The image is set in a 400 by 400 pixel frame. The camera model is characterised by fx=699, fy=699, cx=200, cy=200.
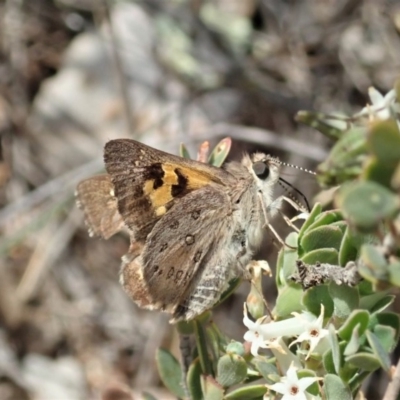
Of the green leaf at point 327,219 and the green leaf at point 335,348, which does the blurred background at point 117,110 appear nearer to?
the green leaf at point 327,219

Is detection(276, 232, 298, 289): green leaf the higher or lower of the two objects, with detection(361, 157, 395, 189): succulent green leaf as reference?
lower

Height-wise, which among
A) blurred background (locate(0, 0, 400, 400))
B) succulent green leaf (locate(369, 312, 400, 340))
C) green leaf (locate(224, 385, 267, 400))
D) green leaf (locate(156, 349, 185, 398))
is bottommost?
blurred background (locate(0, 0, 400, 400))

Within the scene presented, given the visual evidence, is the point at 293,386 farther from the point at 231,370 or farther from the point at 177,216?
the point at 177,216

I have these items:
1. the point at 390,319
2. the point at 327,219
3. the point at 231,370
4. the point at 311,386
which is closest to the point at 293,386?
the point at 311,386

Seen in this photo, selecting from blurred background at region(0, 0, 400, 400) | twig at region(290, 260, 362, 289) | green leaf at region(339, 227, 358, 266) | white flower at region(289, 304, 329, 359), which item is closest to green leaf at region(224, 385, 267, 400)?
white flower at region(289, 304, 329, 359)

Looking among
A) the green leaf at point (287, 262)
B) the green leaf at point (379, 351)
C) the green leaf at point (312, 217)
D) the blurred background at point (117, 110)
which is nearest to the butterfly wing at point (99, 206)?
the green leaf at point (287, 262)

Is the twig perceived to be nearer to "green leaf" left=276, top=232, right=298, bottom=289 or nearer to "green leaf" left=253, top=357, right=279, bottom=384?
"green leaf" left=276, top=232, right=298, bottom=289
